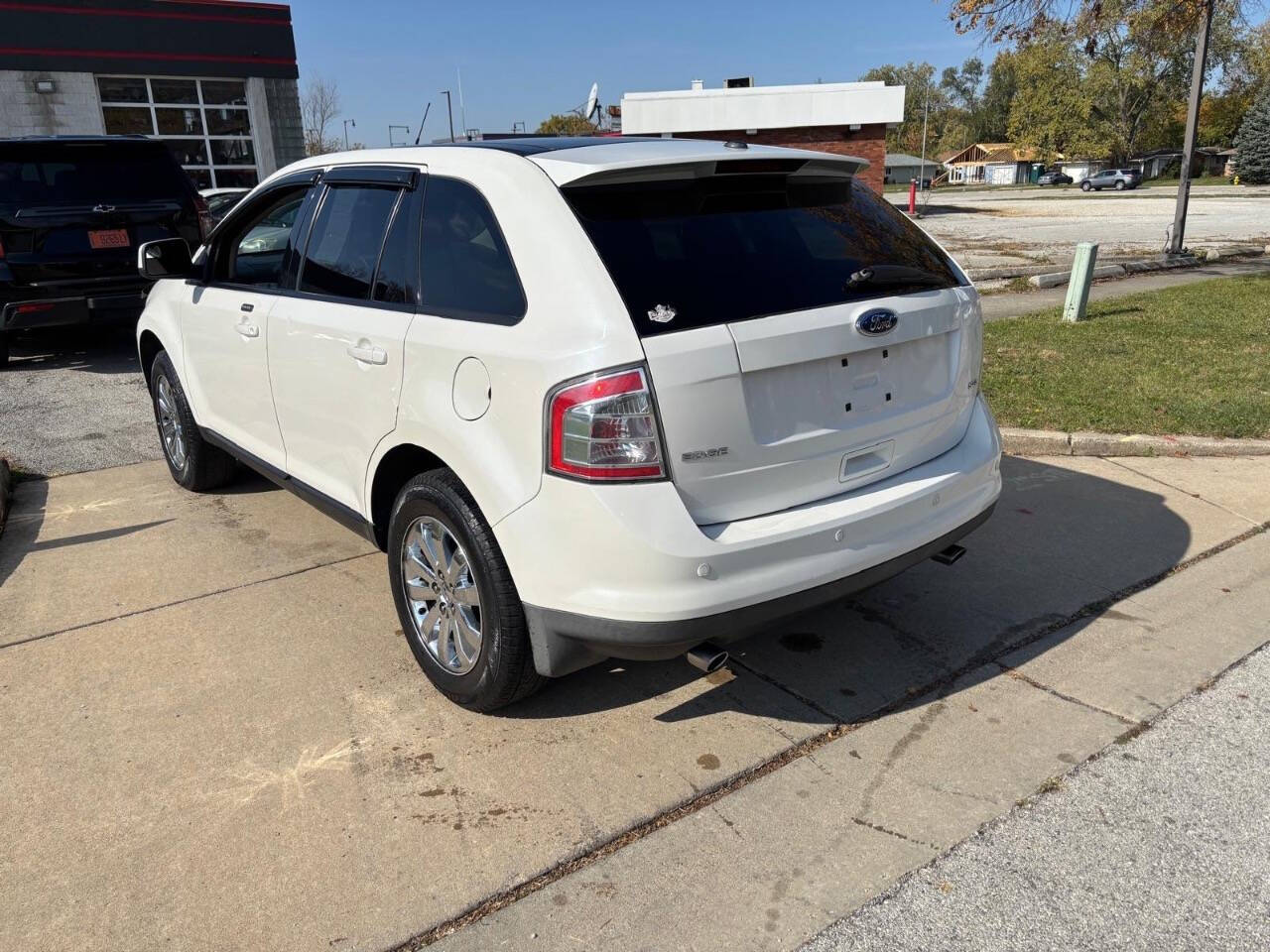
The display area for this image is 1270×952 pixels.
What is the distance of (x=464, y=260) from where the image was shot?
10.5 feet

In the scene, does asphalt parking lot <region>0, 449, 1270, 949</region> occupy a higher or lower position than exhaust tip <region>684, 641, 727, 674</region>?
lower

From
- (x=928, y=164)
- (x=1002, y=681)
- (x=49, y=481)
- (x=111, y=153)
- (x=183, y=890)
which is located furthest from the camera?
(x=928, y=164)

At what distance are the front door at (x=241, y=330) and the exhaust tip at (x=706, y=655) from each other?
7.64 ft

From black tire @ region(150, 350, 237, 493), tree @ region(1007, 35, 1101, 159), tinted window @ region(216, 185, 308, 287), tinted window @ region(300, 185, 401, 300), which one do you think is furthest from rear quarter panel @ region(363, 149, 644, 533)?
tree @ region(1007, 35, 1101, 159)

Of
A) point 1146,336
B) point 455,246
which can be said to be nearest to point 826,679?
point 455,246

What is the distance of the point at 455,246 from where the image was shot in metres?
3.25

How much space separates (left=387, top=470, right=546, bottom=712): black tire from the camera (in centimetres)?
298

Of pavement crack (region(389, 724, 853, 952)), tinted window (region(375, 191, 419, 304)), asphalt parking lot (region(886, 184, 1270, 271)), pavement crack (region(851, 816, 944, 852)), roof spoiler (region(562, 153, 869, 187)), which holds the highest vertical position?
roof spoiler (region(562, 153, 869, 187))

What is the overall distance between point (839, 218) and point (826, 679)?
5.31 feet

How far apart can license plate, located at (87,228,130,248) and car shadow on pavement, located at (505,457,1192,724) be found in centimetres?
693

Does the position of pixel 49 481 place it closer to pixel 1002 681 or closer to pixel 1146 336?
pixel 1002 681

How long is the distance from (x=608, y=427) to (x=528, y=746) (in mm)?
1159

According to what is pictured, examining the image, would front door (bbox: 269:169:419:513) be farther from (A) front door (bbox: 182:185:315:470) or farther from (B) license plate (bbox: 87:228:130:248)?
(B) license plate (bbox: 87:228:130:248)

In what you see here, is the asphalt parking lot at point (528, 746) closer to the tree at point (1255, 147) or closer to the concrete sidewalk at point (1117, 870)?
the concrete sidewalk at point (1117, 870)
